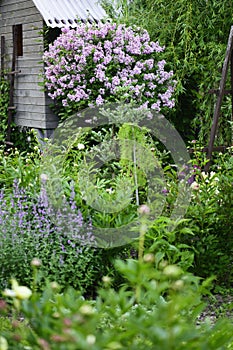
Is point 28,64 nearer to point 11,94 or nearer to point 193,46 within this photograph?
point 11,94

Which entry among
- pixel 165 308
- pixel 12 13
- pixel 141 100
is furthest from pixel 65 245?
pixel 12 13

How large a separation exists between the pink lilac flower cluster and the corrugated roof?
1.15ft

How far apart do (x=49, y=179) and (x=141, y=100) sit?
175 inches

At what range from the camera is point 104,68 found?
8.38 metres

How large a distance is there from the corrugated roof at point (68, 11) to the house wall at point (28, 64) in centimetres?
29

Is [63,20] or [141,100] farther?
[63,20]

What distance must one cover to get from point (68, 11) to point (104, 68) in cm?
136

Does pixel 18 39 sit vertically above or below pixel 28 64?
above

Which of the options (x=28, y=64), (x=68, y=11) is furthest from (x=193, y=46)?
(x=28, y=64)

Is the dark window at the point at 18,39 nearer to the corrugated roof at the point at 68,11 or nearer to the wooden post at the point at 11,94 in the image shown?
the wooden post at the point at 11,94

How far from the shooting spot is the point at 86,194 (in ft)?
13.6

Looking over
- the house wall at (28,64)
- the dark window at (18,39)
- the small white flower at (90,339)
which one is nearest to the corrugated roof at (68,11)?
the house wall at (28,64)

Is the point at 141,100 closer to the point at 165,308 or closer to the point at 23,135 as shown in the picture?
the point at 23,135

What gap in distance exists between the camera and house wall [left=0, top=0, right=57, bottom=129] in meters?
9.27
